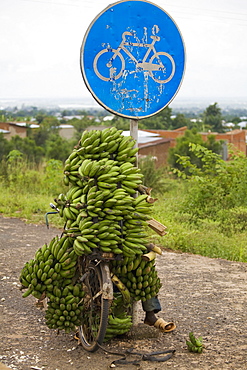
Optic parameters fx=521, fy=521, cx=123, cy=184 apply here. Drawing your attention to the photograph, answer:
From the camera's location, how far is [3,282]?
5828 mm

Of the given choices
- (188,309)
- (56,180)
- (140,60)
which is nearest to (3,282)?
(188,309)

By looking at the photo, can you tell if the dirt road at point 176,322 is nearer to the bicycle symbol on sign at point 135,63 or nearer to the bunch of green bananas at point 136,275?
the bunch of green bananas at point 136,275

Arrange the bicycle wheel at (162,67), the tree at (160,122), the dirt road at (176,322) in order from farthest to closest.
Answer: the tree at (160,122) → the bicycle wheel at (162,67) → the dirt road at (176,322)

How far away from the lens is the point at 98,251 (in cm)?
383

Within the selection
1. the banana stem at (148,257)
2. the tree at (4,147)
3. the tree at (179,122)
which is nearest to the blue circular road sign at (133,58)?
the banana stem at (148,257)

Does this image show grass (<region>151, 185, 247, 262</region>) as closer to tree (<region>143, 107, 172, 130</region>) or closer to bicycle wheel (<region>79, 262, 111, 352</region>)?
bicycle wheel (<region>79, 262, 111, 352</region>)

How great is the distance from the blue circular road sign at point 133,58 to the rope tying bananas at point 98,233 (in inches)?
12.1

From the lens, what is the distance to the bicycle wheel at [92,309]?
382 cm

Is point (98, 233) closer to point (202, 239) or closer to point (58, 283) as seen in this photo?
point (58, 283)

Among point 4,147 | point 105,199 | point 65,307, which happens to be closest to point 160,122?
point 4,147

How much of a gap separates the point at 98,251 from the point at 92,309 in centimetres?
45

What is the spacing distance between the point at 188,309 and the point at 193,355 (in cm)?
116

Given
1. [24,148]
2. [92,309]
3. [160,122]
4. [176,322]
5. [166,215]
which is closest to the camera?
[92,309]

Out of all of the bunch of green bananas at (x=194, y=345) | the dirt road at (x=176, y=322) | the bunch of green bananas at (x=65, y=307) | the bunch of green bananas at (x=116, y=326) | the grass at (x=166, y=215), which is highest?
the bunch of green bananas at (x=65, y=307)
